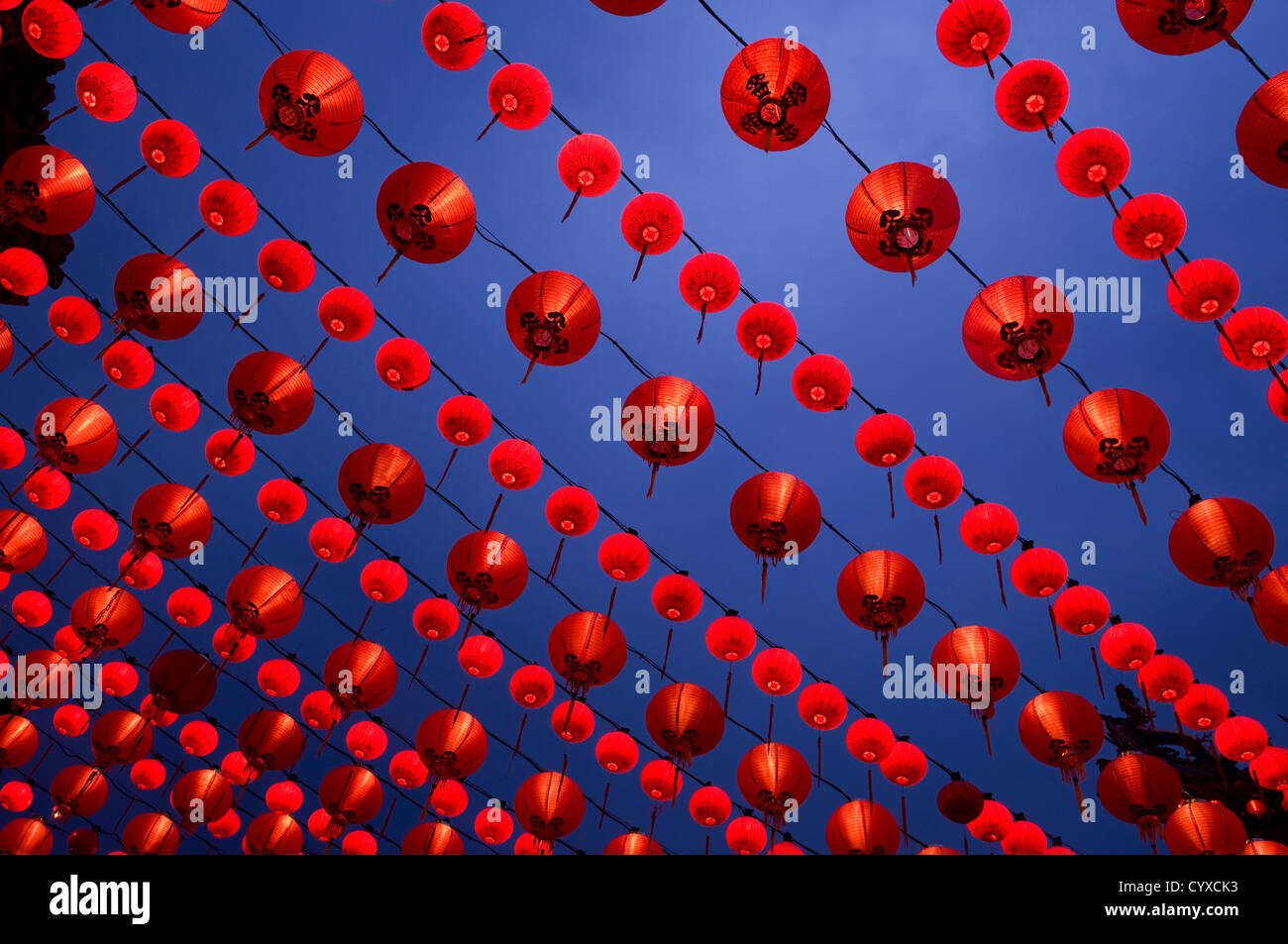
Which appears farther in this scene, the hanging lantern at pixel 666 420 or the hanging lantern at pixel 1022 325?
the hanging lantern at pixel 666 420

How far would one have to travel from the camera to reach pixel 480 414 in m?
6.84

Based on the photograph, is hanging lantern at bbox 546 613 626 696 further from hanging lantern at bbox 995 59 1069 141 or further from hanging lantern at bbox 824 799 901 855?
hanging lantern at bbox 995 59 1069 141

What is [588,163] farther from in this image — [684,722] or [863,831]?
[863,831]

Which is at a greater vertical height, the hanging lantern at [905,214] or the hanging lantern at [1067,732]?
the hanging lantern at [905,214]

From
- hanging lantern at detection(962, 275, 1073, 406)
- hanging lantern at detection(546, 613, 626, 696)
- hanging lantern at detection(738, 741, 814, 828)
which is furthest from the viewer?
hanging lantern at detection(738, 741, 814, 828)

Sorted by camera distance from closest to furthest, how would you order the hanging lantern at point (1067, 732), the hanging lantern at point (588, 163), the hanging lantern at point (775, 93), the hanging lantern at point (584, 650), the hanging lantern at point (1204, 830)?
the hanging lantern at point (775, 93)
the hanging lantern at point (588, 163)
the hanging lantern at point (1067, 732)
the hanging lantern at point (1204, 830)
the hanging lantern at point (584, 650)

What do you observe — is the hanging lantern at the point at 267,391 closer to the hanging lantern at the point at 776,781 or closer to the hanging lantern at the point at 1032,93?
the hanging lantern at the point at 776,781

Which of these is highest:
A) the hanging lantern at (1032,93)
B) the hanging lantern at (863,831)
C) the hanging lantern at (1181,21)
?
the hanging lantern at (1032,93)

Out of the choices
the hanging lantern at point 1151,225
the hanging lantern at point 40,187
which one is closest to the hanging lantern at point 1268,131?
the hanging lantern at point 1151,225

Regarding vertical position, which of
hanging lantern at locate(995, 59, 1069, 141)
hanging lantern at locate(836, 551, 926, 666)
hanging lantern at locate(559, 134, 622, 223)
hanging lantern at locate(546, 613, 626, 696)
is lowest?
hanging lantern at locate(546, 613, 626, 696)

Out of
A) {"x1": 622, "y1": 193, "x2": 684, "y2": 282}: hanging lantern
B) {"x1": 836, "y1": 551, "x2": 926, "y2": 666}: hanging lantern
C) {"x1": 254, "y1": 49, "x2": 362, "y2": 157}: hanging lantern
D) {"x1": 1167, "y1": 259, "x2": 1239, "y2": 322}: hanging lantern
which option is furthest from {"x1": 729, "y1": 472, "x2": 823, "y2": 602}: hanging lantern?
{"x1": 254, "y1": 49, "x2": 362, "y2": 157}: hanging lantern

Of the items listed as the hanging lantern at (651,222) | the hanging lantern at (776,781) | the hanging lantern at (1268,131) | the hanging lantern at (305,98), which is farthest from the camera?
the hanging lantern at (776,781)

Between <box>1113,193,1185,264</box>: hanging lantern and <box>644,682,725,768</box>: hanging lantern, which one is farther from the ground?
<box>1113,193,1185,264</box>: hanging lantern
